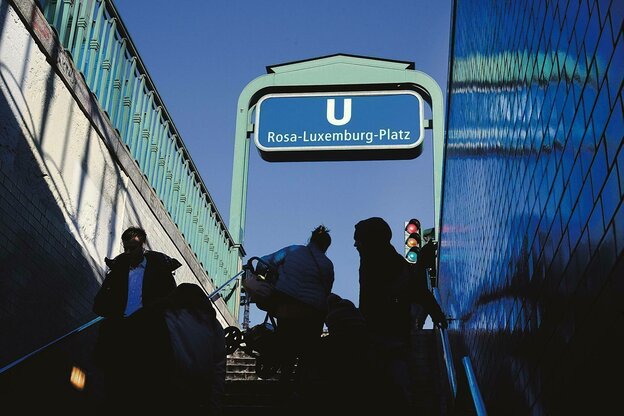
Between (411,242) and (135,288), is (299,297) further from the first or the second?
(411,242)

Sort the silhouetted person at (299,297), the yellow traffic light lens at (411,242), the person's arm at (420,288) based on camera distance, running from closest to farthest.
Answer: the person's arm at (420,288)
the silhouetted person at (299,297)
the yellow traffic light lens at (411,242)

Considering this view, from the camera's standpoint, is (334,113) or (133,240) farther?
(334,113)

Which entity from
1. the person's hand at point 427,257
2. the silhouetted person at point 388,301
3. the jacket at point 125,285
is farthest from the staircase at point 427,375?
the jacket at point 125,285

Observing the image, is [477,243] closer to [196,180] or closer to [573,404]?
[573,404]

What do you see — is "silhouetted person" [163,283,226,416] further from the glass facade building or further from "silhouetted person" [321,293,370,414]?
the glass facade building

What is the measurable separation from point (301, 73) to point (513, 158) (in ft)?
36.1

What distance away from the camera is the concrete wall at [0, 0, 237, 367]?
Result: 591 centimetres

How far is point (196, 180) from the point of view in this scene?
12.2 meters

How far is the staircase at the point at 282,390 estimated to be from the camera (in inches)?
245

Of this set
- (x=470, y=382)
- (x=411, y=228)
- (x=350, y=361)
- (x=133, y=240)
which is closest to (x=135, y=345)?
(x=350, y=361)

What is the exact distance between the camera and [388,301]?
191 inches

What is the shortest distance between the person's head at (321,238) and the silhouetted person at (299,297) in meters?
0.03

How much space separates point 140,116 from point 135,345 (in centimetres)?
545

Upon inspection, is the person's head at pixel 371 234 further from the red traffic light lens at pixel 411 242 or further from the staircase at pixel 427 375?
the red traffic light lens at pixel 411 242
